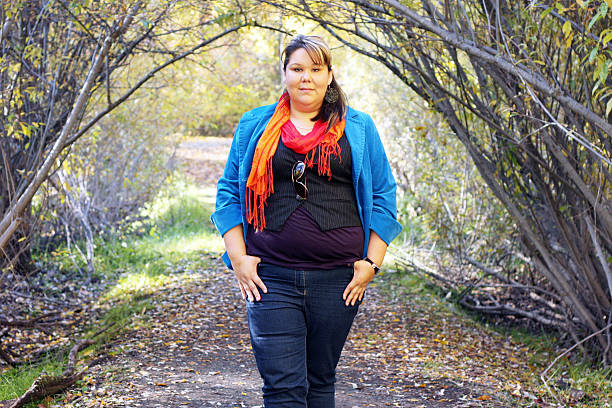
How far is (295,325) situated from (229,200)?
0.58 m

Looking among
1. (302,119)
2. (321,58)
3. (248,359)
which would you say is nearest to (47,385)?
(248,359)

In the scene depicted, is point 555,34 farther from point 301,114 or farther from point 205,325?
point 205,325

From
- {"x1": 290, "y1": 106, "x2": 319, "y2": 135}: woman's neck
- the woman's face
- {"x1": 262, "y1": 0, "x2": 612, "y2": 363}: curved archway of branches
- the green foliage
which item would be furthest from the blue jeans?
{"x1": 262, "y1": 0, "x2": 612, "y2": 363}: curved archway of branches

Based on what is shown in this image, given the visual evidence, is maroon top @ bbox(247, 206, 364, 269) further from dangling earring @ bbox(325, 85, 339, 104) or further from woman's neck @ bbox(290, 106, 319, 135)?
dangling earring @ bbox(325, 85, 339, 104)

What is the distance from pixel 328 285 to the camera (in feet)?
8.81

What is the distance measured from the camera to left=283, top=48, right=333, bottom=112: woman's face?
2.71m

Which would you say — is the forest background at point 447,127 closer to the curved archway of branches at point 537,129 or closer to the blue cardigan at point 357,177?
the curved archway of branches at point 537,129

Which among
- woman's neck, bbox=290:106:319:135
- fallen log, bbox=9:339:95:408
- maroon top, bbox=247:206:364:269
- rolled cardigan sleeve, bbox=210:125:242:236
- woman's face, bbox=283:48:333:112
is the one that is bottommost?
fallen log, bbox=9:339:95:408

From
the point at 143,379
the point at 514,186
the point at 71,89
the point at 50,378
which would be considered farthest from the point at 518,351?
the point at 71,89

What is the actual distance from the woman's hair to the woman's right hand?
616 mm

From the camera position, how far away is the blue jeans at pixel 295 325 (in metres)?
2.61

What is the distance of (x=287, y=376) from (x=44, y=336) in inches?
179

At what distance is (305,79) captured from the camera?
2.71 meters

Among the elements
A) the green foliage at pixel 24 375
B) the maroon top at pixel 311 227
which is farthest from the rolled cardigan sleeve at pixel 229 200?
the green foliage at pixel 24 375
